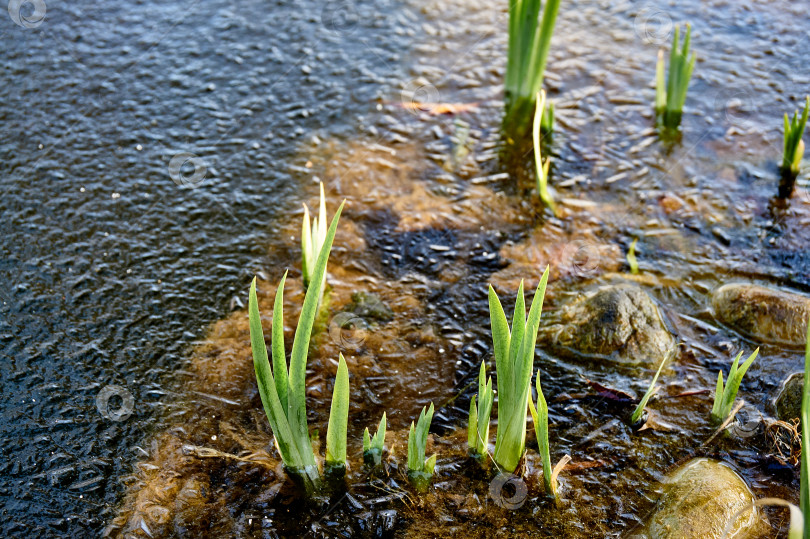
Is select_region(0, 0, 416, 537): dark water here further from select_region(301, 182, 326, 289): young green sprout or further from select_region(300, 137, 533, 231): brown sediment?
select_region(301, 182, 326, 289): young green sprout

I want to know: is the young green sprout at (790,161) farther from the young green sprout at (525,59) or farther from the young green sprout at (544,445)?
the young green sprout at (544,445)

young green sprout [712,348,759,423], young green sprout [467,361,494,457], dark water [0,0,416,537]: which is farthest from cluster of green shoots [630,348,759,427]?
dark water [0,0,416,537]

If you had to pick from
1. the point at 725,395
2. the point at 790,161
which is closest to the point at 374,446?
the point at 725,395

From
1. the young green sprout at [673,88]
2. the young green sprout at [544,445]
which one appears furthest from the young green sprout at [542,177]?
the young green sprout at [544,445]

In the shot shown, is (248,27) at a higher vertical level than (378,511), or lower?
higher

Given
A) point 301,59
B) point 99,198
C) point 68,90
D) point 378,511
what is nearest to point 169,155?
point 99,198

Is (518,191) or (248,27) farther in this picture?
(248,27)

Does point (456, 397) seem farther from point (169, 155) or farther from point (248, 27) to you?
point (248, 27)
